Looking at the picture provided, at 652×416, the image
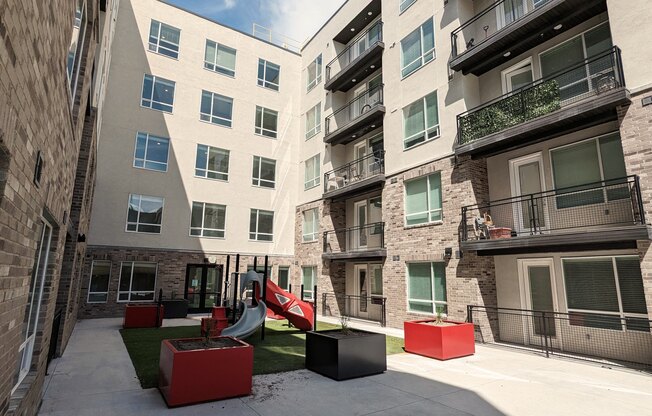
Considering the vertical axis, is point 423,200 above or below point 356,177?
below

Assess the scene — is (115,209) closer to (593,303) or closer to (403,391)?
(403,391)

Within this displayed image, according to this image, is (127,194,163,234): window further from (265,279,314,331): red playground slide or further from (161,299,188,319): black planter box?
(265,279,314,331): red playground slide

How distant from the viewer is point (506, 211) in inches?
492

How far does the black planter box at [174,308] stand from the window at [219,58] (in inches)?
550

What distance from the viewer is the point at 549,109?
11070 mm

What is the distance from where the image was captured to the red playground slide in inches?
492

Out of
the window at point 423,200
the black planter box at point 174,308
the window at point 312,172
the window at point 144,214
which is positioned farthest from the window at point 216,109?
the window at point 423,200

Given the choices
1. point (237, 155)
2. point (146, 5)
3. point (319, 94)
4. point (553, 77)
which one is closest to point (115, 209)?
point (237, 155)

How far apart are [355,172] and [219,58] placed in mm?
11534

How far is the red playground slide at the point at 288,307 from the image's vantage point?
1248 centimetres

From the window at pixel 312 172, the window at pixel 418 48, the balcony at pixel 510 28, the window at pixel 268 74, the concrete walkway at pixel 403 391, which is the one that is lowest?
the concrete walkway at pixel 403 391

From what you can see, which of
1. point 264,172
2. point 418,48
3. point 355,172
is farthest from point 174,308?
point 418,48

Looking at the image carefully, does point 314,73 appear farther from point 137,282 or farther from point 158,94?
point 137,282

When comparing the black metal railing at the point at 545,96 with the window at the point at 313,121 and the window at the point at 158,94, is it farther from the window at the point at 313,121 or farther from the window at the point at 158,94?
the window at the point at 158,94
